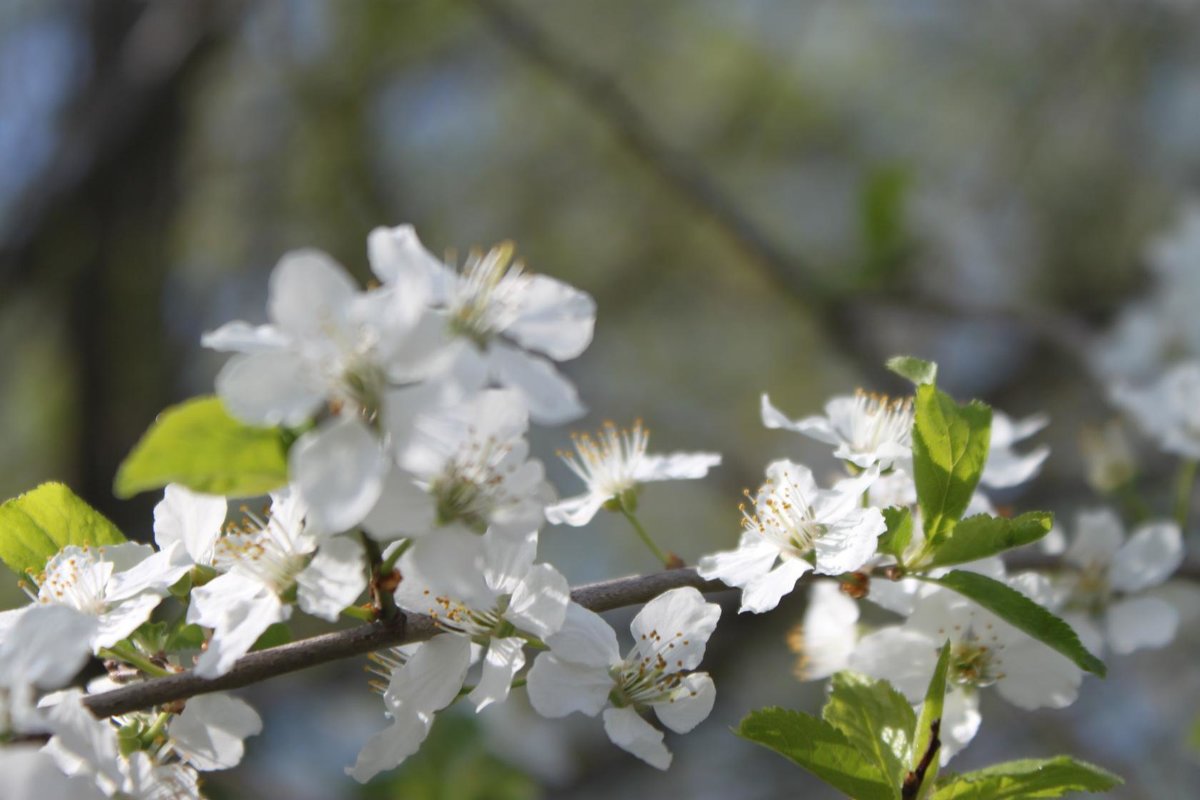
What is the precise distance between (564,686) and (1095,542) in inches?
33.8

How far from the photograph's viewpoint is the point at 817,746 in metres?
1.07

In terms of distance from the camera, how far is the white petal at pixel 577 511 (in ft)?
4.33

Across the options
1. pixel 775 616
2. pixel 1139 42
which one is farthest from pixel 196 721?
pixel 1139 42

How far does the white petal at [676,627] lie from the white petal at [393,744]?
25 cm

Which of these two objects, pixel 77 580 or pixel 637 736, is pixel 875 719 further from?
pixel 77 580

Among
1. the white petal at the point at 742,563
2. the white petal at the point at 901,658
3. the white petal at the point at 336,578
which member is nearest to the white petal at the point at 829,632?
the white petal at the point at 901,658

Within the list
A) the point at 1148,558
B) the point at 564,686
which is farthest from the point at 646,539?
the point at 1148,558

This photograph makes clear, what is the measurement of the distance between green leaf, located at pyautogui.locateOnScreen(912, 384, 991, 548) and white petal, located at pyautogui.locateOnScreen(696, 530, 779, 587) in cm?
18

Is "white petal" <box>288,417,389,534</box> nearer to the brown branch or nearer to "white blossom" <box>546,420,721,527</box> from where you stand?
the brown branch

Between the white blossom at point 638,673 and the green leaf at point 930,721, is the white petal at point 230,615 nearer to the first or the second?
the white blossom at point 638,673

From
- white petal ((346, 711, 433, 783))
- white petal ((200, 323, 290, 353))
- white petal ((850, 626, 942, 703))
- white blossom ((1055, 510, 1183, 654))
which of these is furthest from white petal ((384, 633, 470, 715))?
white blossom ((1055, 510, 1183, 654))

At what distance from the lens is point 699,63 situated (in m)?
5.35

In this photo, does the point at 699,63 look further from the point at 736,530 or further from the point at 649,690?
the point at 649,690

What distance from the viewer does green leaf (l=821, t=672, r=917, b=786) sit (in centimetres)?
108
